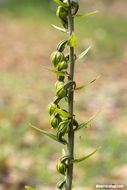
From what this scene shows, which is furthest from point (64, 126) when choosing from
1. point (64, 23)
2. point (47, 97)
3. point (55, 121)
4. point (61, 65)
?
point (47, 97)

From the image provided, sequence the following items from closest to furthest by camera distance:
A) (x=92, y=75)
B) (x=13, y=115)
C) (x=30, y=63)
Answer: (x=13, y=115)
(x=92, y=75)
(x=30, y=63)

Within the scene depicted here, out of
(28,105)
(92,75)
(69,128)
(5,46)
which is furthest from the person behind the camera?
(5,46)

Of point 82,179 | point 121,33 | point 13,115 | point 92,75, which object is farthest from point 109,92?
point 121,33

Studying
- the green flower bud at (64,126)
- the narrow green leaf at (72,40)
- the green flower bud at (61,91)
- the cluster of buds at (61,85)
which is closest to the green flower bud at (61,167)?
the cluster of buds at (61,85)

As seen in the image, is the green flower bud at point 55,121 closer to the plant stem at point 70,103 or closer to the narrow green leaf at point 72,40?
the plant stem at point 70,103

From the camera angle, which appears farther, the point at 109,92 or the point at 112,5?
the point at 112,5

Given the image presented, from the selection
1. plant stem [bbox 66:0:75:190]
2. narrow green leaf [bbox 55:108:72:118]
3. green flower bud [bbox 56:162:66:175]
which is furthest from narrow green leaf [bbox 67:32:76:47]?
green flower bud [bbox 56:162:66:175]

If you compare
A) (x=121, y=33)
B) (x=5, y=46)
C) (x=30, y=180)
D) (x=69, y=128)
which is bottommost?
(x=69, y=128)

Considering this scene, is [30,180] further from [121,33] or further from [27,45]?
[121,33]

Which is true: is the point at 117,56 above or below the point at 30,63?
above

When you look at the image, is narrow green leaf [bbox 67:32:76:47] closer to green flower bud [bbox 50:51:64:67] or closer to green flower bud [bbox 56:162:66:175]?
green flower bud [bbox 50:51:64:67]
